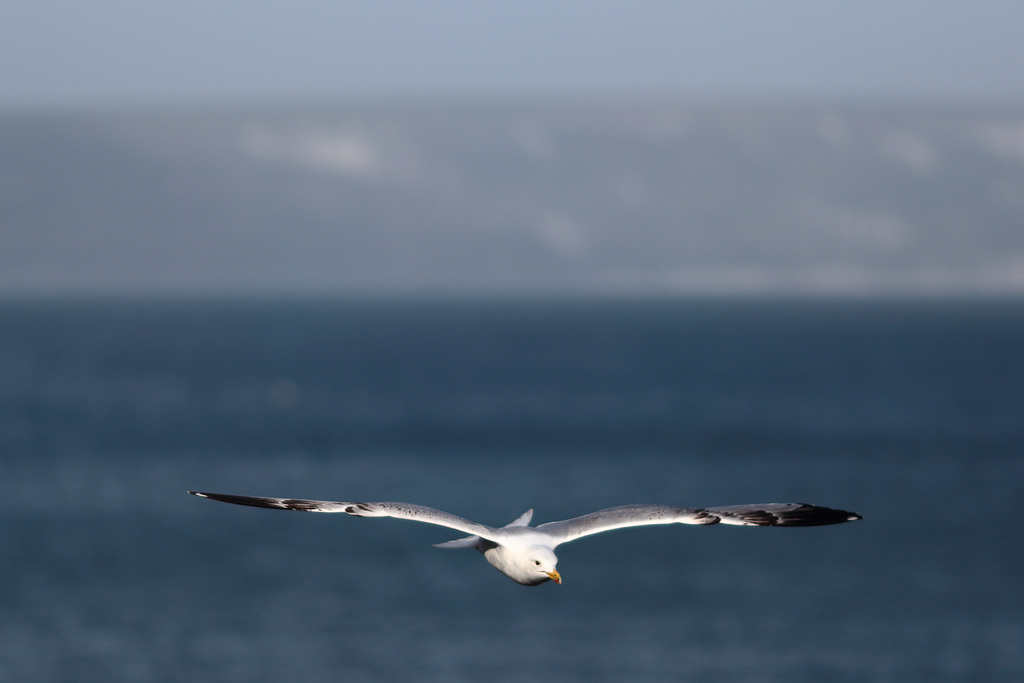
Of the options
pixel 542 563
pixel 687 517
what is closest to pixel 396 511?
pixel 542 563

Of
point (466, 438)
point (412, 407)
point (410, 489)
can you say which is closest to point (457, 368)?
point (412, 407)

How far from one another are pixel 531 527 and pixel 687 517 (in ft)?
5.49

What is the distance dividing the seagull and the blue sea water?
3212 cm

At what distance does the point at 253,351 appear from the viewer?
620 feet

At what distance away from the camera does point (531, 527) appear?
1275cm

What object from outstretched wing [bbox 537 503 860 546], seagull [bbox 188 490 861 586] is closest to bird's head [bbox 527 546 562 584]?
seagull [bbox 188 490 861 586]

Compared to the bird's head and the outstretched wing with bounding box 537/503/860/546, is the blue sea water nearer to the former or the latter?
the outstretched wing with bounding box 537/503/860/546

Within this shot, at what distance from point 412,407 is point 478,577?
64.3 meters

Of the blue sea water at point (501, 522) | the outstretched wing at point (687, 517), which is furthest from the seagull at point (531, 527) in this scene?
the blue sea water at point (501, 522)

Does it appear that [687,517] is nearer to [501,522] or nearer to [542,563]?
[542,563]

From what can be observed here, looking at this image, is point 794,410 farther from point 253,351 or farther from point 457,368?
point 253,351

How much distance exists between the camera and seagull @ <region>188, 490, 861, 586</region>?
12.1 metres

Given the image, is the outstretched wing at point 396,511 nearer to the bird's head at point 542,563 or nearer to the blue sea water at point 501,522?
the bird's head at point 542,563

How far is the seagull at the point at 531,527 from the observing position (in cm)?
1205
